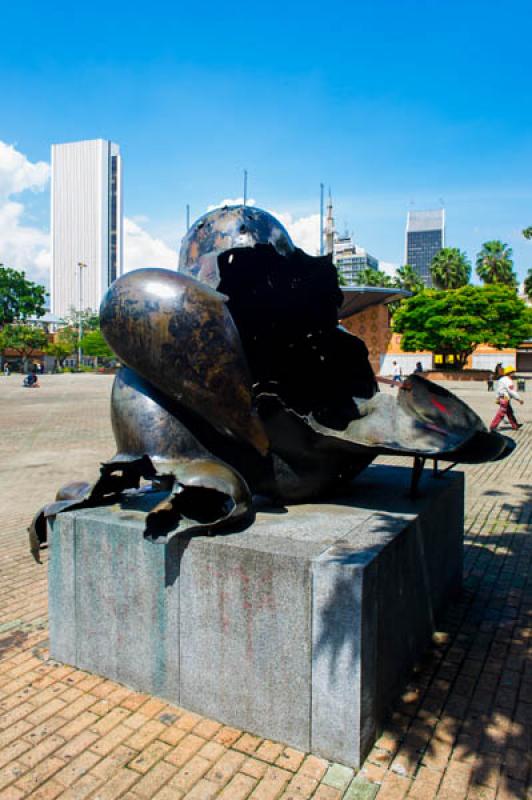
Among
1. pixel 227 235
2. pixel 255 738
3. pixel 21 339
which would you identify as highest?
pixel 21 339

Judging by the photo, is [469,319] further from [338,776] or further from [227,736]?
[338,776]

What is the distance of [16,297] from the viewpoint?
240 feet

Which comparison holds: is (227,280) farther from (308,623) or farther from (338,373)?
(308,623)

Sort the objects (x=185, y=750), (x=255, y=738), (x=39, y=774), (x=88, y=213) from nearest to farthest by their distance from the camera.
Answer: (x=39, y=774) < (x=185, y=750) < (x=255, y=738) < (x=88, y=213)

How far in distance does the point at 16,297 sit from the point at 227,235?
2959 inches

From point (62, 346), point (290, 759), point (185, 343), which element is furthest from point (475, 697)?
point (62, 346)

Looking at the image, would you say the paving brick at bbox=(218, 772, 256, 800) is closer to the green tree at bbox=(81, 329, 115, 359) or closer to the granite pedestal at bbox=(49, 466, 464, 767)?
the granite pedestal at bbox=(49, 466, 464, 767)

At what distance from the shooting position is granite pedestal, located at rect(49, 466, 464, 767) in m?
3.31

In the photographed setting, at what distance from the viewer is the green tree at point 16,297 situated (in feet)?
235

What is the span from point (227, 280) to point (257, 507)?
66.8 inches

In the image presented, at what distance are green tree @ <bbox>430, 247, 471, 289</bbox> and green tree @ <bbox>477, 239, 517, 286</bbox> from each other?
5.27 feet

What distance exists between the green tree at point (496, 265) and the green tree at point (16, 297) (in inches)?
1987

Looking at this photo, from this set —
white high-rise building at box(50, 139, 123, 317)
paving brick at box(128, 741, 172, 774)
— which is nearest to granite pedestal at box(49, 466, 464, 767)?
paving brick at box(128, 741, 172, 774)

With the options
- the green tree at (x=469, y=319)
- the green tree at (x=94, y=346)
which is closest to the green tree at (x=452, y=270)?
the green tree at (x=469, y=319)
